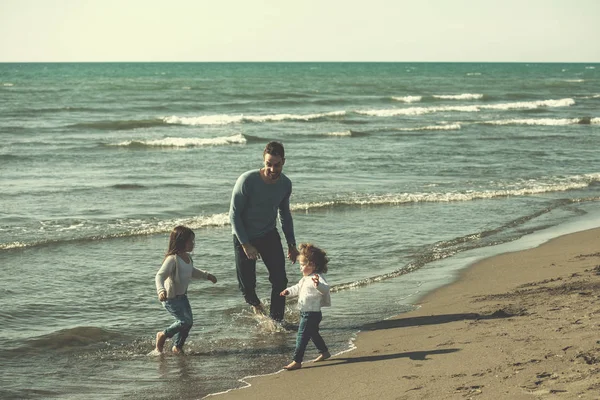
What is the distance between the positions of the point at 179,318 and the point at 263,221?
3.73ft

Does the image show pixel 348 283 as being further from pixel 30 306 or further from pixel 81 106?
pixel 81 106

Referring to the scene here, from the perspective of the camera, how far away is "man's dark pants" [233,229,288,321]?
717cm

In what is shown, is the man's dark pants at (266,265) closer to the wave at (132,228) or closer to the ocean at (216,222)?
the ocean at (216,222)

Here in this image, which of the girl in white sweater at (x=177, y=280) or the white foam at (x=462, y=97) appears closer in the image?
the girl in white sweater at (x=177, y=280)

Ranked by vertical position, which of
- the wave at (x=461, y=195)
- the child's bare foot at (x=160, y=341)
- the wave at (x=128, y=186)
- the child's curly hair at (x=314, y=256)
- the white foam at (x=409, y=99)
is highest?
the white foam at (x=409, y=99)

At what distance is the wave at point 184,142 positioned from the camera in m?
25.6

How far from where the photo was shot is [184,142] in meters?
26.1

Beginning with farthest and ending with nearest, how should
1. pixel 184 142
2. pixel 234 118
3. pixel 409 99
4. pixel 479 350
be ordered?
pixel 409 99
pixel 234 118
pixel 184 142
pixel 479 350

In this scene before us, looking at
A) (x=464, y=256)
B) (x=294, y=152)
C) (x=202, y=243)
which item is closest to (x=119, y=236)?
(x=202, y=243)

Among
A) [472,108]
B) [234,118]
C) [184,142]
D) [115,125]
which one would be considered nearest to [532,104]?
[472,108]

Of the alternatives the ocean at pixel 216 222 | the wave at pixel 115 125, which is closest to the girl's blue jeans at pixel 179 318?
the ocean at pixel 216 222

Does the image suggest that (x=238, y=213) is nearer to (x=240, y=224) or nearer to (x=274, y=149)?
(x=240, y=224)

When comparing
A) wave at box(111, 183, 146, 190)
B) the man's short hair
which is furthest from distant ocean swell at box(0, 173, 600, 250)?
the man's short hair

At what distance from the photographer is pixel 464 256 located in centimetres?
1023
